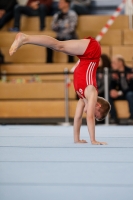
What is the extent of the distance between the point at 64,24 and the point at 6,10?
133 centimetres

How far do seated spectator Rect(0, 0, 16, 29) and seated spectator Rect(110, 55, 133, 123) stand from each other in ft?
9.68

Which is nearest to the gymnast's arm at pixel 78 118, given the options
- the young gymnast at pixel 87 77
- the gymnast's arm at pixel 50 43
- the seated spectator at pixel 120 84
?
the young gymnast at pixel 87 77

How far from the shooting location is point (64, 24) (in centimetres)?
1130

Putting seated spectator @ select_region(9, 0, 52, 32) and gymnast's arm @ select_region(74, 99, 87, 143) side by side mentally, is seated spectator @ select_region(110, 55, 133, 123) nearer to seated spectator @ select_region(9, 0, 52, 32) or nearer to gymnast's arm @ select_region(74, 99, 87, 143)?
seated spectator @ select_region(9, 0, 52, 32)

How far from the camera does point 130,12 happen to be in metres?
11.8

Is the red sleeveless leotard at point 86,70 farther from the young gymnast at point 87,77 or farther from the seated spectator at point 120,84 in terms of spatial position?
the seated spectator at point 120,84

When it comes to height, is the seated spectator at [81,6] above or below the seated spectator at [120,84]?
above

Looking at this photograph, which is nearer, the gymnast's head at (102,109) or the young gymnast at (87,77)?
the young gymnast at (87,77)

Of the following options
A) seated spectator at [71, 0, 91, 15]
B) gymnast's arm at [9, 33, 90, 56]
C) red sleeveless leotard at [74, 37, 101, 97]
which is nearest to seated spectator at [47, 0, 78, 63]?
seated spectator at [71, 0, 91, 15]

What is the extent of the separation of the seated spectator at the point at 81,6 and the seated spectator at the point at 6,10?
3.94 ft

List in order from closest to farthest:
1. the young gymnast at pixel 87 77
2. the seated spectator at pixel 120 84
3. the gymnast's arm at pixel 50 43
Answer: the gymnast's arm at pixel 50 43 < the young gymnast at pixel 87 77 < the seated spectator at pixel 120 84

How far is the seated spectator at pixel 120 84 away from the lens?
971cm

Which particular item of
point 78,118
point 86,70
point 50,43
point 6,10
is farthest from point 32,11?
point 50,43

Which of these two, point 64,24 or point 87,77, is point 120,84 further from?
point 87,77
